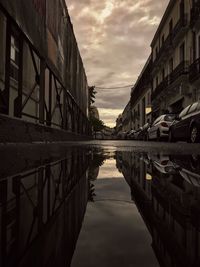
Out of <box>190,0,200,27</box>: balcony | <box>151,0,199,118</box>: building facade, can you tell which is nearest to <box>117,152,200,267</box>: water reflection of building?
<box>151,0,199,118</box>: building facade

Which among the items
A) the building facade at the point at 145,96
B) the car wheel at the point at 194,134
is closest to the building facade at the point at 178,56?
the building facade at the point at 145,96

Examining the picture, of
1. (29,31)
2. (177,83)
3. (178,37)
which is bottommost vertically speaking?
(29,31)

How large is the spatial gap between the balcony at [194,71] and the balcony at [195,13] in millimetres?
2777

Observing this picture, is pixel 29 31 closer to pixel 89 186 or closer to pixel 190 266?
pixel 89 186

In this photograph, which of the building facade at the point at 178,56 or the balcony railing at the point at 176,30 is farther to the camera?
the balcony railing at the point at 176,30

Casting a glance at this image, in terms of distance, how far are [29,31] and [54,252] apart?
517 centimetres

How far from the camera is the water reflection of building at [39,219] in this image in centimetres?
85

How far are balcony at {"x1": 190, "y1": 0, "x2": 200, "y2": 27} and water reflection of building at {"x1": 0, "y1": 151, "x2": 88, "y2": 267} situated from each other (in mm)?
21686

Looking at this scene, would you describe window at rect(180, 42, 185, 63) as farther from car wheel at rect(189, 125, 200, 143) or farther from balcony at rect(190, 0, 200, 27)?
car wheel at rect(189, 125, 200, 143)

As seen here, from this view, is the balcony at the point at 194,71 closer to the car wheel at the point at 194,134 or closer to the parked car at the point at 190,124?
the parked car at the point at 190,124

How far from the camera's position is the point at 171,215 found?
1.27 meters

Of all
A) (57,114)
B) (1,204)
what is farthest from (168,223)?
(57,114)

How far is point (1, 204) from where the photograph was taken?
4.65 ft

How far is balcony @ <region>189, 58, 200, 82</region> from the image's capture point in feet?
70.0
